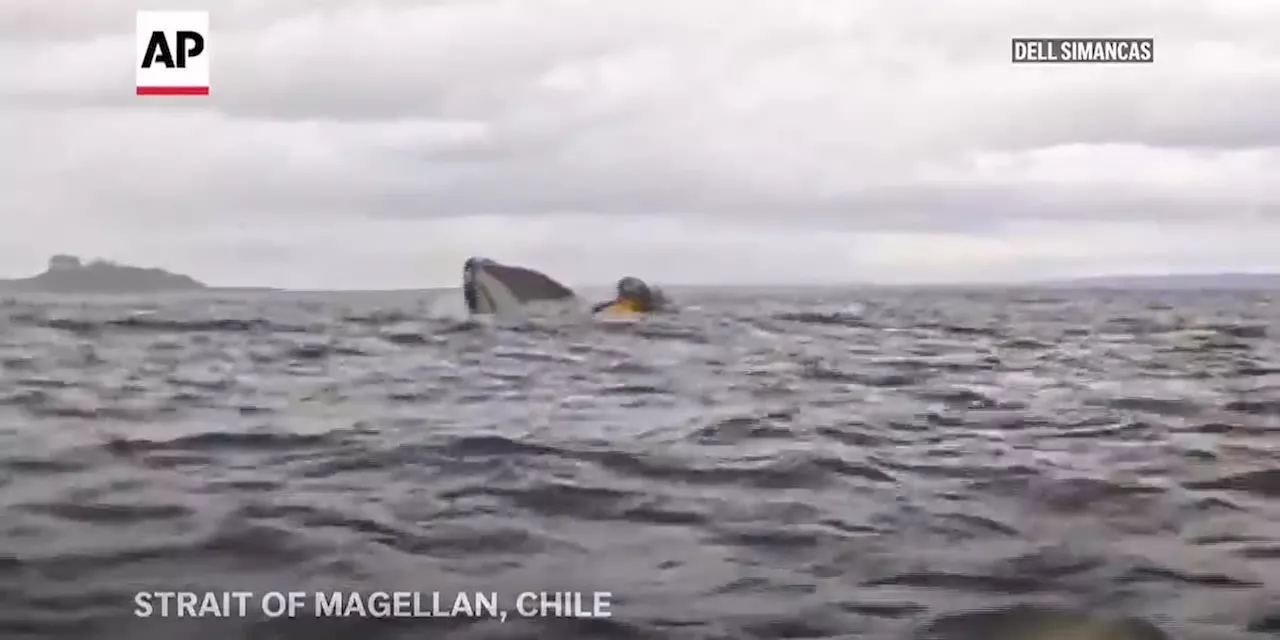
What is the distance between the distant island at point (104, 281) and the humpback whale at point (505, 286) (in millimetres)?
424

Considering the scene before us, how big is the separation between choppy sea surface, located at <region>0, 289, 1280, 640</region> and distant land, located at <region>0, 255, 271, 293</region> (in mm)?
31

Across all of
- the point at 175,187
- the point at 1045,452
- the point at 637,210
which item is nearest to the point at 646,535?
the point at 637,210

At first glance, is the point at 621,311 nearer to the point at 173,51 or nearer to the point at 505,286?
the point at 505,286

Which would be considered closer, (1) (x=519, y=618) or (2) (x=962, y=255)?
(1) (x=519, y=618)

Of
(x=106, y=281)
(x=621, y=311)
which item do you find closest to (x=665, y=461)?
(x=621, y=311)

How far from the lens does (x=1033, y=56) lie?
5.74ft

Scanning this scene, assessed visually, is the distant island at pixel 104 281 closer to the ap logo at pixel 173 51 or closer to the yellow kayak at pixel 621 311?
the ap logo at pixel 173 51

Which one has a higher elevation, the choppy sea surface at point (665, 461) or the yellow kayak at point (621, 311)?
the yellow kayak at point (621, 311)

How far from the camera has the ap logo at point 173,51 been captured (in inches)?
68.9

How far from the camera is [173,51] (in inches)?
69.1

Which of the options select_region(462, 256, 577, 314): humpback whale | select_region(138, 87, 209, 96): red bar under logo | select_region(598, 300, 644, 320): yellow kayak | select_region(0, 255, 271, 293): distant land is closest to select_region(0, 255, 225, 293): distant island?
select_region(0, 255, 271, 293): distant land

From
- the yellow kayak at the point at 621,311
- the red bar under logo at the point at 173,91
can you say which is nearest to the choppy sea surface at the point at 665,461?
the yellow kayak at the point at 621,311

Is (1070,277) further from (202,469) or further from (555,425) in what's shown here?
(202,469)

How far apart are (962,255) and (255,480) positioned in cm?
118
